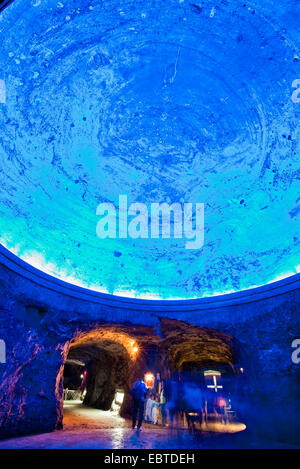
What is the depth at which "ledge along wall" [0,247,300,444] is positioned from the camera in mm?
6426

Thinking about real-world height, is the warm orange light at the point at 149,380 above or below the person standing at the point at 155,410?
above

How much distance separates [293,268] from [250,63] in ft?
20.5

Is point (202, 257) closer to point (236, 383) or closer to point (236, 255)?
point (236, 255)

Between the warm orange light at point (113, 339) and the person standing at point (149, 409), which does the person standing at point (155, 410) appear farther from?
the warm orange light at point (113, 339)

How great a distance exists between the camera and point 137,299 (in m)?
9.45

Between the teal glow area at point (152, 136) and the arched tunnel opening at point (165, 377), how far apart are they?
1.63 m

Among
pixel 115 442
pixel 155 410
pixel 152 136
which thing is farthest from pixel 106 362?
pixel 152 136

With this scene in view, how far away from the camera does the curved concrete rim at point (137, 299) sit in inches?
277

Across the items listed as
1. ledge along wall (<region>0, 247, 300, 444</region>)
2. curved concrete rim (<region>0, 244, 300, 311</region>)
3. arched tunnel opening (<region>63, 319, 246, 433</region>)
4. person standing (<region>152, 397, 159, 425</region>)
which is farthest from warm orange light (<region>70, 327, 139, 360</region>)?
person standing (<region>152, 397, 159, 425</region>)

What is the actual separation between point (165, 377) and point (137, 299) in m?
3.61

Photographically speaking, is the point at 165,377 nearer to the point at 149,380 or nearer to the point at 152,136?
the point at 149,380

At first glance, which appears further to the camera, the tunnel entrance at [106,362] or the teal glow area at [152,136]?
the tunnel entrance at [106,362]

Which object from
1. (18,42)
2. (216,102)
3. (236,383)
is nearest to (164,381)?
(236,383)

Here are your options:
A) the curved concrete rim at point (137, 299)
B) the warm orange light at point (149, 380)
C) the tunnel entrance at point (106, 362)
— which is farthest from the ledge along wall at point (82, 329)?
the warm orange light at point (149, 380)
